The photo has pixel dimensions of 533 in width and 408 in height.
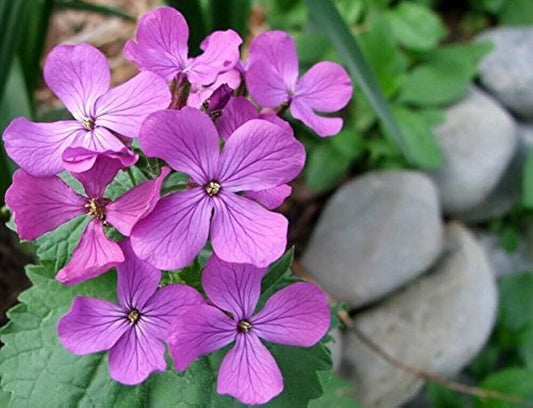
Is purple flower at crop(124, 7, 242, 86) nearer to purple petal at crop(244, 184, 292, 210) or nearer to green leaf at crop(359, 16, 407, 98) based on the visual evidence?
purple petal at crop(244, 184, 292, 210)

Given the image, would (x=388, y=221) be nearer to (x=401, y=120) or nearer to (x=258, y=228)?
(x=401, y=120)

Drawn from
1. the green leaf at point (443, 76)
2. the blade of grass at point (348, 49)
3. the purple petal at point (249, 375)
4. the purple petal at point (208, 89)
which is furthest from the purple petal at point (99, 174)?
the green leaf at point (443, 76)

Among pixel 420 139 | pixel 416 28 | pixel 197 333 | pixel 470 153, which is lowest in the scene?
pixel 470 153

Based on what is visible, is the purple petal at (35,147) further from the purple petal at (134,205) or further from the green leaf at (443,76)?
Result: the green leaf at (443,76)

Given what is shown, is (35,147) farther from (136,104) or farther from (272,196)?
(272,196)

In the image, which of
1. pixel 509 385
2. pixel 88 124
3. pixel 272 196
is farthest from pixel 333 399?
pixel 88 124

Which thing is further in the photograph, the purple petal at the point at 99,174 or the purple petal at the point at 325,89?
the purple petal at the point at 325,89

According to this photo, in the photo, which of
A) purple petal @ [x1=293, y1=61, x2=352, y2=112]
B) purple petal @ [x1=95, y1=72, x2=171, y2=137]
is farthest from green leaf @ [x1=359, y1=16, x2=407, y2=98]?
purple petal @ [x1=95, y1=72, x2=171, y2=137]
